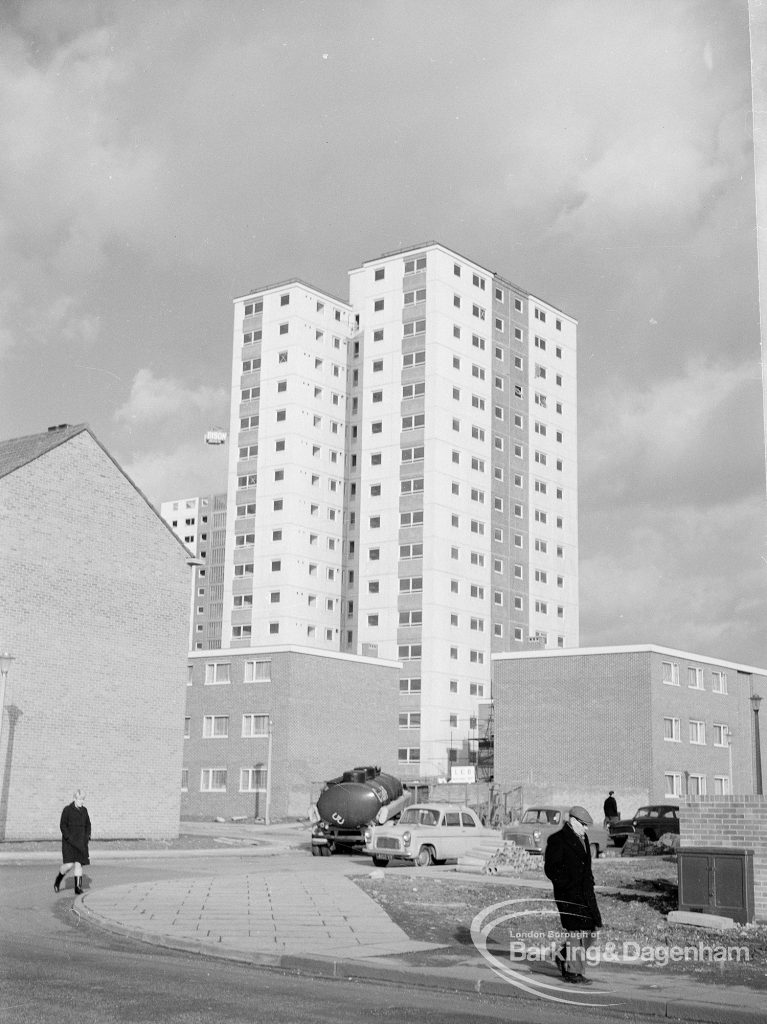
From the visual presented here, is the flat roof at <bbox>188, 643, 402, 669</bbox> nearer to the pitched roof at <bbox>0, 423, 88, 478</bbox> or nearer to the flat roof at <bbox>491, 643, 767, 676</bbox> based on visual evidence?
the flat roof at <bbox>491, 643, 767, 676</bbox>

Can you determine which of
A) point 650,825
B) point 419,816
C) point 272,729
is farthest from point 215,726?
point 419,816

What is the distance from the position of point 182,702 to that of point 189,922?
81.2 ft

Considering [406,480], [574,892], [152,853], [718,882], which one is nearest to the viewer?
[574,892]

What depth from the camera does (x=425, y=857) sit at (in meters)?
28.9

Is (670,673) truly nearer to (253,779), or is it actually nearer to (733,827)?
(253,779)

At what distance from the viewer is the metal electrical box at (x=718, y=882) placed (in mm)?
14680

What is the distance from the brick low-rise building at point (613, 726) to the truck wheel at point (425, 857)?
88.5 feet

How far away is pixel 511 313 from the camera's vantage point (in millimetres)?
98000

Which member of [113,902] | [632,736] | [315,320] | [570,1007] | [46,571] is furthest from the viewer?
[315,320]

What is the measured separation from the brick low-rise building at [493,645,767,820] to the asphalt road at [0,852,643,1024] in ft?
146

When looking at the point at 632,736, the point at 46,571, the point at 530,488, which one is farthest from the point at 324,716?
the point at 530,488

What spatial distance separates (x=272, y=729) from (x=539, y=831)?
2877 cm

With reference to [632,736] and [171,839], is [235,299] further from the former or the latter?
[171,839]

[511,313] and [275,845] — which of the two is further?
[511,313]
